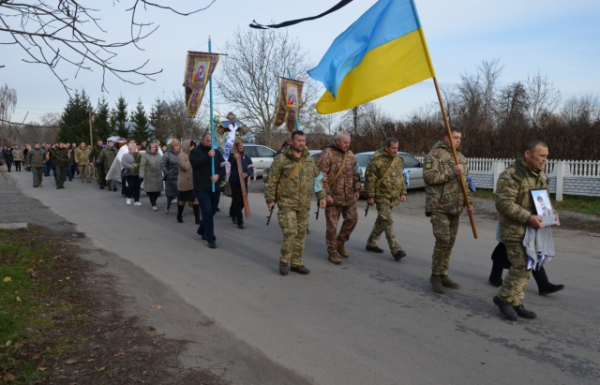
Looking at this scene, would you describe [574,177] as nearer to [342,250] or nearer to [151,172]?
[342,250]

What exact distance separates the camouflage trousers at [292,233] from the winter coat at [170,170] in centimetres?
621

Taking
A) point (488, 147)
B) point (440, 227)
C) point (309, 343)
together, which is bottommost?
point (309, 343)

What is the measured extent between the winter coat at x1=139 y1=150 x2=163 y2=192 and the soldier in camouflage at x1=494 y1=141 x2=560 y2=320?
9.86m

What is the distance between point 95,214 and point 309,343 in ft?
30.6

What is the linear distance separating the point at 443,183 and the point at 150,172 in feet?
29.5

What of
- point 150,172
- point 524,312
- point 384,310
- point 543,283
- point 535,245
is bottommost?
point 384,310

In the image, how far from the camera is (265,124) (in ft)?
114

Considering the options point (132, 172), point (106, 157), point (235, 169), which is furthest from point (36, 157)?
point (235, 169)

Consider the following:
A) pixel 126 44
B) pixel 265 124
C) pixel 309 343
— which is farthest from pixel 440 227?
pixel 265 124

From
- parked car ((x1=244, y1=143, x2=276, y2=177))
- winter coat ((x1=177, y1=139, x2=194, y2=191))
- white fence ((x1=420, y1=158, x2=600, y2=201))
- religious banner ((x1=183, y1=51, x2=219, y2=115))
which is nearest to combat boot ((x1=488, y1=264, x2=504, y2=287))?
religious banner ((x1=183, y1=51, x2=219, y2=115))

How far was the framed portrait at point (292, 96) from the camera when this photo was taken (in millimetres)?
10562

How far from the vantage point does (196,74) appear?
32.0 ft

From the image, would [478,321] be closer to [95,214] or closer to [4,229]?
[4,229]

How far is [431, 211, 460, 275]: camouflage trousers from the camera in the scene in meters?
5.94
